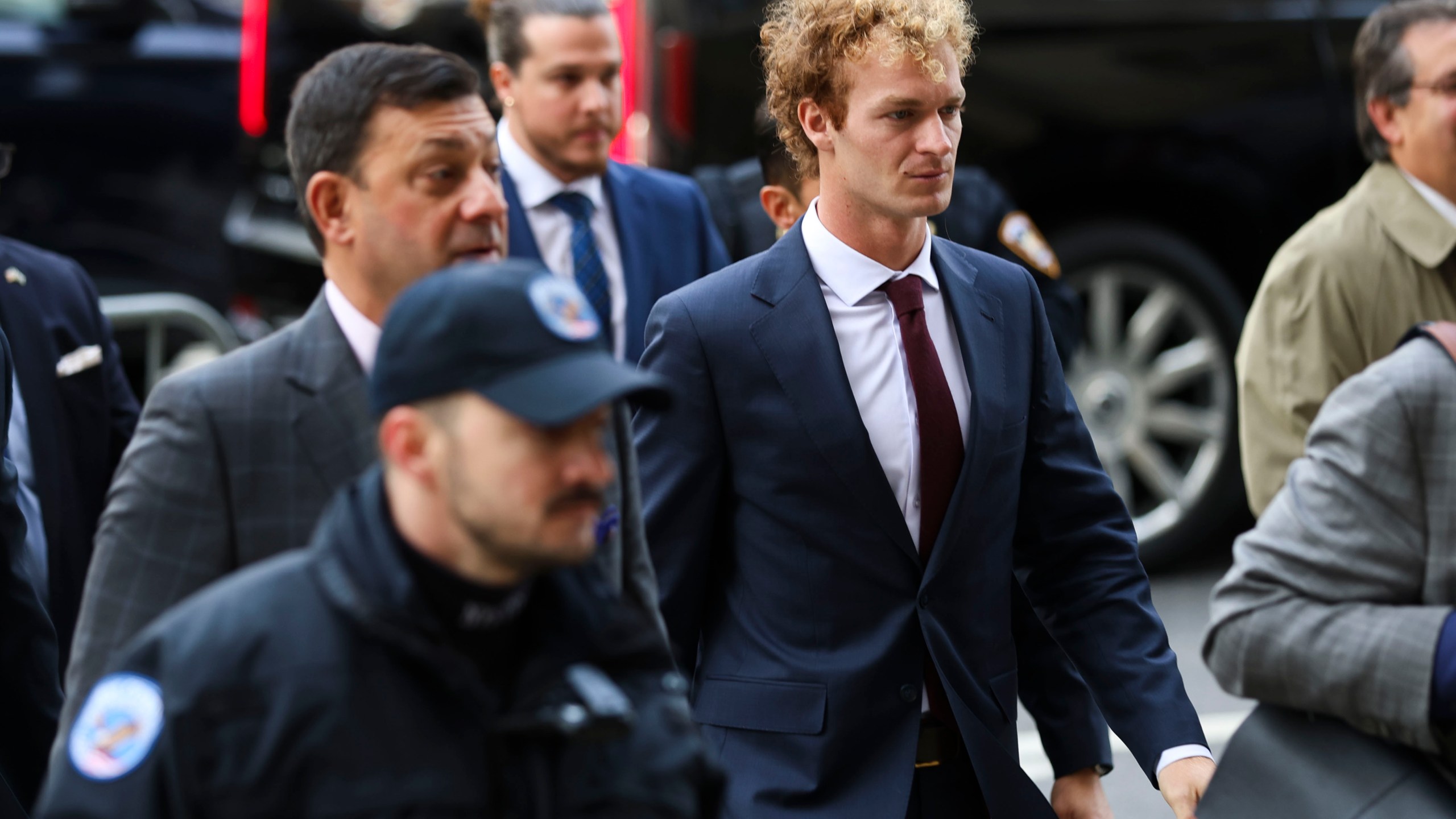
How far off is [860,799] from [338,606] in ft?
4.02

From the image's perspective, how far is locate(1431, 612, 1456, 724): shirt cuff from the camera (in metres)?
2.69

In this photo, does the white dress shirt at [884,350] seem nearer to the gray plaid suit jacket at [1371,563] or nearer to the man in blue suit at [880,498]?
the man in blue suit at [880,498]

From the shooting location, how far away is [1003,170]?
6.64 m

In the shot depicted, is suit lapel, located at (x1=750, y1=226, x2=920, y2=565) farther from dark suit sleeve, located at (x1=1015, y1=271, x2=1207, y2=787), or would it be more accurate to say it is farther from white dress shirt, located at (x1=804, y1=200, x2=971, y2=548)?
dark suit sleeve, located at (x1=1015, y1=271, x2=1207, y2=787)

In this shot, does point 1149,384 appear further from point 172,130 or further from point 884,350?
point 884,350

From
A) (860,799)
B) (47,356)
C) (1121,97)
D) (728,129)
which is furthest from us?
(1121,97)

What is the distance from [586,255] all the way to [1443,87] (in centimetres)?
200

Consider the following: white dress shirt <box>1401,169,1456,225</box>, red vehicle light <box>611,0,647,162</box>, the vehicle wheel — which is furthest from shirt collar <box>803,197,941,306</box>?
the vehicle wheel

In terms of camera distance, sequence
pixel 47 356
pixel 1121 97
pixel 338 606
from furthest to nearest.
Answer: pixel 1121 97
pixel 47 356
pixel 338 606

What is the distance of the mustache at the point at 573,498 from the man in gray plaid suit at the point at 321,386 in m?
0.64

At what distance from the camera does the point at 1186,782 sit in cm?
299

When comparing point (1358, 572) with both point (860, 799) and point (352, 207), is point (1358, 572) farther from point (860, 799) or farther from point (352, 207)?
point (352, 207)

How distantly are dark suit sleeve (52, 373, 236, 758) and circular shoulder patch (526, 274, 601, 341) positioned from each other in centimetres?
66

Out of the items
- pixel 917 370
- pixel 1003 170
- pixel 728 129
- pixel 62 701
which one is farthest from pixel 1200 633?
pixel 62 701
